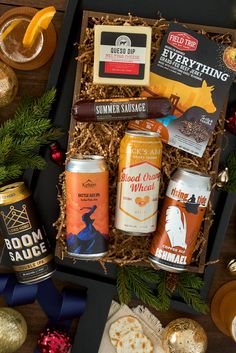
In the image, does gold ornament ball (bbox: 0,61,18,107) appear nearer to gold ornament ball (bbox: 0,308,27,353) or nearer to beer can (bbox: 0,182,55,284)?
beer can (bbox: 0,182,55,284)

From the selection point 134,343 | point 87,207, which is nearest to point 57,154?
point 87,207

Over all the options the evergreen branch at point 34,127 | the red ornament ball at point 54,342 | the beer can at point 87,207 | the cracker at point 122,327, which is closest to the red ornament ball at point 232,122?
the beer can at point 87,207

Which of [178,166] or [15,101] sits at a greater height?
[15,101]

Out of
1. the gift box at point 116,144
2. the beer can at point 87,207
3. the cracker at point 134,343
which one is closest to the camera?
the beer can at point 87,207

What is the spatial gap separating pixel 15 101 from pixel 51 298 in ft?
1.82

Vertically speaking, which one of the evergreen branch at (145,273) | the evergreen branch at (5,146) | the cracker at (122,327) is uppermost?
the evergreen branch at (5,146)

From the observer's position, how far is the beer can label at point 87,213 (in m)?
1.16

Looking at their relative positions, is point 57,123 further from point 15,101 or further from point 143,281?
point 143,281

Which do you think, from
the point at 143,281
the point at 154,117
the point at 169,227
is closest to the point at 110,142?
the point at 154,117

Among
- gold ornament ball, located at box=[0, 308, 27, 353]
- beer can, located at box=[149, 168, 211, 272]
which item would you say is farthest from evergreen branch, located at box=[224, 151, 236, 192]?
gold ornament ball, located at box=[0, 308, 27, 353]

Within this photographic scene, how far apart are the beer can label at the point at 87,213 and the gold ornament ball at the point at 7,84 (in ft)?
0.89

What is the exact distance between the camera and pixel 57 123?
132 cm

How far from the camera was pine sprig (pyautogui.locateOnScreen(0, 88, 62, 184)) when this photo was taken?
1.23m

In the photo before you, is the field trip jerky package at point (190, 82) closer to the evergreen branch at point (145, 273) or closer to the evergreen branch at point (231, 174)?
the evergreen branch at point (231, 174)
